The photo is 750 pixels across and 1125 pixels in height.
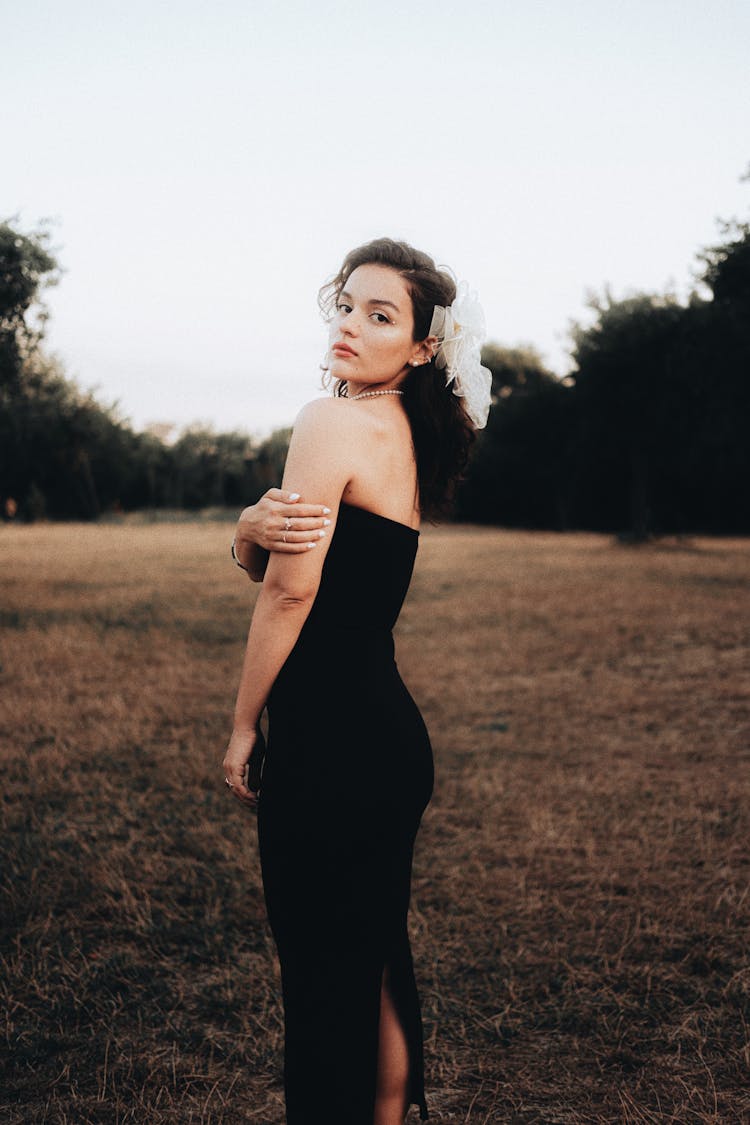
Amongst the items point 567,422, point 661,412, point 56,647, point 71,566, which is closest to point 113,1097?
point 56,647

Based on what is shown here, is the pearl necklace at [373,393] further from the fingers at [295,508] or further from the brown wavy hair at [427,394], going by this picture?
the fingers at [295,508]

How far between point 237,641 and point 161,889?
684 cm

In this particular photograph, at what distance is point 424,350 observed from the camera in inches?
81.4

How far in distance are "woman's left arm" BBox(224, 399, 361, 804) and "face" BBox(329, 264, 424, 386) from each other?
19cm

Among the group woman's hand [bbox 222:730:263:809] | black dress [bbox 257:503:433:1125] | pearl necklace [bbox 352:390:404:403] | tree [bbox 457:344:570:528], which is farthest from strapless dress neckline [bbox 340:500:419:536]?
tree [bbox 457:344:570:528]

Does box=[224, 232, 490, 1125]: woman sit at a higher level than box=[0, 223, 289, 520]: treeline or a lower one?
lower

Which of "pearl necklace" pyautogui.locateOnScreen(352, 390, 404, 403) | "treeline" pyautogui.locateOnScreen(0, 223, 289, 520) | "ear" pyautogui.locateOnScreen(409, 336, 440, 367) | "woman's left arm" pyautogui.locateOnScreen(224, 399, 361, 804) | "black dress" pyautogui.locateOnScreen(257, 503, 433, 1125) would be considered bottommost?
"black dress" pyautogui.locateOnScreen(257, 503, 433, 1125)

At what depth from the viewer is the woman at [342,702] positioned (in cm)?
181

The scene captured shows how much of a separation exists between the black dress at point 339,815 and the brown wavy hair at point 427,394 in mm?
243

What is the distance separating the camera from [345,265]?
2.08m

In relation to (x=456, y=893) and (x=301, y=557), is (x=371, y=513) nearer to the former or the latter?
(x=301, y=557)

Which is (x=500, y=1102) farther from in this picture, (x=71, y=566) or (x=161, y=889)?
(x=71, y=566)

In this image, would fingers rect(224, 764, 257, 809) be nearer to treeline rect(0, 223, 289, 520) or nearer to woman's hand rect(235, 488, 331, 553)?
woman's hand rect(235, 488, 331, 553)

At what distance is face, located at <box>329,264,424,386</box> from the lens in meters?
1.97
